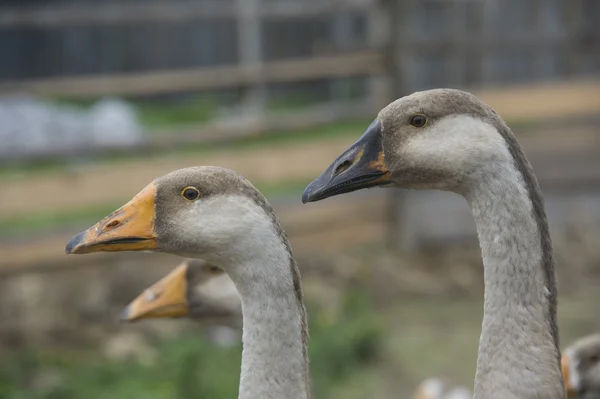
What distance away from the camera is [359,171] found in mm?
2555

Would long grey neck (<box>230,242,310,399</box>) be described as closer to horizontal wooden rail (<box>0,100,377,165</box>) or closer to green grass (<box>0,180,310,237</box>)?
green grass (<box>0,180,310,237</box>)

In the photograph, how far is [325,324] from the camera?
6.28m

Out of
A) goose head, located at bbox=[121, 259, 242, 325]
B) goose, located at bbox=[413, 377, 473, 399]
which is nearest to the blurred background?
goose, located at bbox=[413, 377, 473, 399]

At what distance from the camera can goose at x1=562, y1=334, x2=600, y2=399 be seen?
3.34 meters

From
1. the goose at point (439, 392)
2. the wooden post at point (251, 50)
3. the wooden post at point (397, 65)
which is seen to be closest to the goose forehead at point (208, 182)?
the goose at point (439, 392)

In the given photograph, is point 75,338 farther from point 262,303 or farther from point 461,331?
point 262,303

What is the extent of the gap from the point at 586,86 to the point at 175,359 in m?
4.22

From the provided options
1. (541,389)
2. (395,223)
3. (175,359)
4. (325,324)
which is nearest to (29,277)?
(175,359)

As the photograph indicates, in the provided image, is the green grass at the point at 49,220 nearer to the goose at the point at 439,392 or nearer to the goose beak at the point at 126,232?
the goose at the point at 439,392

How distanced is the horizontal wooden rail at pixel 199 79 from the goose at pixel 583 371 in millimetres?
4243

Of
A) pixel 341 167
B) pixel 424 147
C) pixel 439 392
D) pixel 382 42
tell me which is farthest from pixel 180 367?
pixel 382 42

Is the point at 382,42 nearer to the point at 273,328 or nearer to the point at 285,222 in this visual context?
the point at 285,222

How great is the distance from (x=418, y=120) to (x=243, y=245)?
55cm

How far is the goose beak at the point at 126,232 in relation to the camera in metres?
2.57
